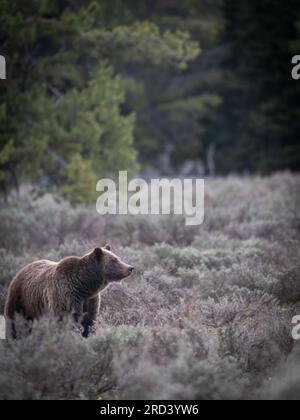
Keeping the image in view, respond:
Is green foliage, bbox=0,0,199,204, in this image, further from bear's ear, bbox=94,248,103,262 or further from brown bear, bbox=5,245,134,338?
bear's ear, bbox=94,248,103,262

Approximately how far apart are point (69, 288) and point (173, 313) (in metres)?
1.49

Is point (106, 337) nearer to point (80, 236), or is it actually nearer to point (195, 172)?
point (80, 236)

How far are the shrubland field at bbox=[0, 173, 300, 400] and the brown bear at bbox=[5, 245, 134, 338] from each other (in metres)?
0.31

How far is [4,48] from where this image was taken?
52.0ft

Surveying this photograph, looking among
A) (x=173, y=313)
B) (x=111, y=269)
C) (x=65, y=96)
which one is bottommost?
(x=173, y=313)

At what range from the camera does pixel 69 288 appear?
6.77m

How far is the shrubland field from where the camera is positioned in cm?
548

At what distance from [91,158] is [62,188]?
1.48m

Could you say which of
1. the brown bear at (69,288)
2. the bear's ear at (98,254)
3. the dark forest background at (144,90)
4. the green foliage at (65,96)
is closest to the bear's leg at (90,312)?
the brown bear at (69,288)

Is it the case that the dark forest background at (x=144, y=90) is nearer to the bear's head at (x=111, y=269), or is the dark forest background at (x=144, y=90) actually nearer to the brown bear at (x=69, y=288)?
the brown bear at (x=69, y=288)

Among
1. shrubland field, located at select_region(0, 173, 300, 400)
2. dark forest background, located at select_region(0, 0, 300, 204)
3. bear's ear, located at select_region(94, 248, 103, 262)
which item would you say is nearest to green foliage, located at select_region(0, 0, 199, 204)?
dark forest background, located at select_region(0, 0, 300, 204)

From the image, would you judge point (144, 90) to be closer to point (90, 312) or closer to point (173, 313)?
point (173, 313)

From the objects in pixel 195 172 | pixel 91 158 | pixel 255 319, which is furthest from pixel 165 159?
pixel 255 319

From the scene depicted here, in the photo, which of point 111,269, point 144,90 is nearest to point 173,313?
point 111,269
